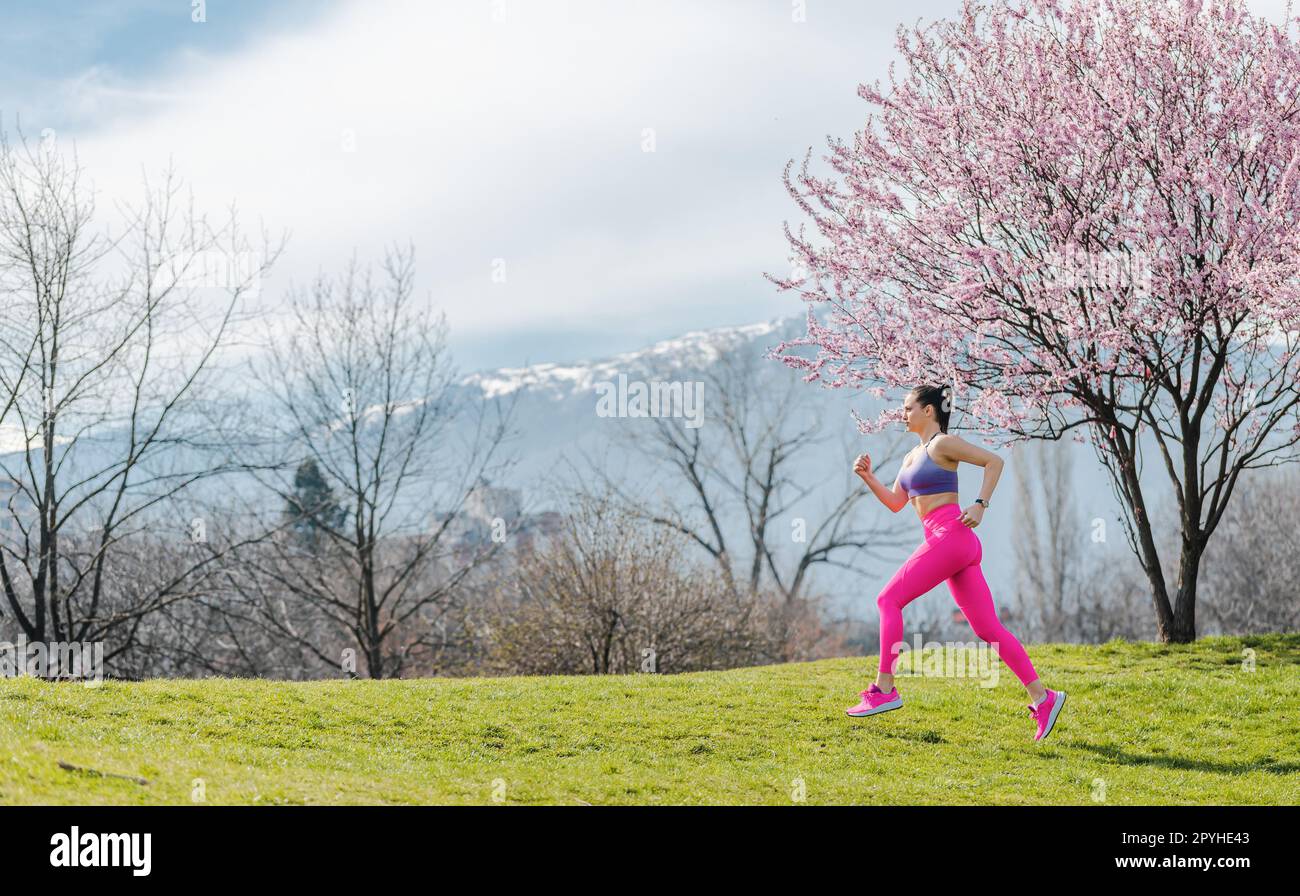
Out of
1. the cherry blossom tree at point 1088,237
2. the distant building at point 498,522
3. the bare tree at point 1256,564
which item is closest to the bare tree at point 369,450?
the distant building at point 498,522

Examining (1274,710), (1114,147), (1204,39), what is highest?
(1204,39)

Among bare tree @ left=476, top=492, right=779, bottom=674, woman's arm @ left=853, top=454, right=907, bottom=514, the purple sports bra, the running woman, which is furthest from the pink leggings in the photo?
bare tree @ left=476, top=492, right=779, bottom=674

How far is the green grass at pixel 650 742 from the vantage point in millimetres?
7867

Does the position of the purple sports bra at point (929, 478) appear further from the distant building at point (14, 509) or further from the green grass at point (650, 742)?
the distant building at point (14, 509)

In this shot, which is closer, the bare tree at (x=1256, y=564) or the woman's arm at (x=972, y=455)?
the woman's arm at (x=972, y=455)

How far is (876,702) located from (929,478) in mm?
1908

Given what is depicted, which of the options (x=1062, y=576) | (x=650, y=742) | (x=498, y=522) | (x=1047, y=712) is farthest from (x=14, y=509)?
(x=1062, y=576)

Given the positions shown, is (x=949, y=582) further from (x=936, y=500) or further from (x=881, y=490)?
(x=881, y=490)

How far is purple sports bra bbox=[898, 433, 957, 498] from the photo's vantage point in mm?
9352

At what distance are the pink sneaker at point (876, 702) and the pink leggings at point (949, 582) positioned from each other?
8.2 inches
